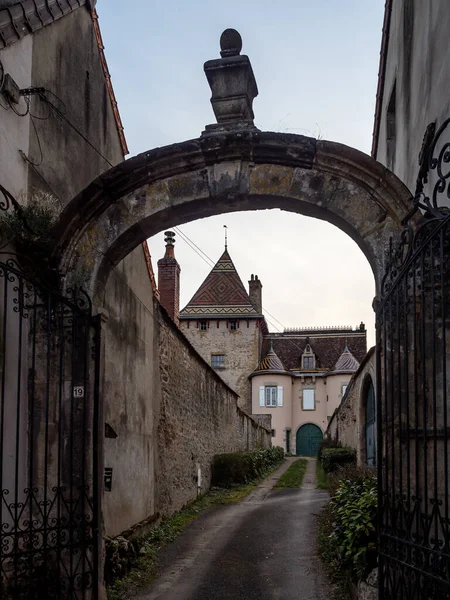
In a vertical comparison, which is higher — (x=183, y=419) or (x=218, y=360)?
(x=218, y=360)

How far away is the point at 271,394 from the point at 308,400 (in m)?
3.42

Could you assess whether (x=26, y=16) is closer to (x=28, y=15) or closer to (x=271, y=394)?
(x=28, y=15)

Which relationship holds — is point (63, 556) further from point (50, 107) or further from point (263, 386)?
point (263, 386)

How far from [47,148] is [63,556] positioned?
3695 millimetres

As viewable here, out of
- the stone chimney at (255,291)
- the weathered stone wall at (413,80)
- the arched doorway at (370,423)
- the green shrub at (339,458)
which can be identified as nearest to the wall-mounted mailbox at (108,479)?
the weathered stone wall at (413,80)

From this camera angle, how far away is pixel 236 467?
17641mm

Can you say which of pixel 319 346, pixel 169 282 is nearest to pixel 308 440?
pixel 319 346

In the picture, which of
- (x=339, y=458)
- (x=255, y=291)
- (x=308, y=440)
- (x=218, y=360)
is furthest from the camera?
(x=255, y=291)

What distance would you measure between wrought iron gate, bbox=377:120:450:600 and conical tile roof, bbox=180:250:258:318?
37.9m

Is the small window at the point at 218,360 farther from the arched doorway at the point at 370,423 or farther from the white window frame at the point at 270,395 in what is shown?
the arched doorway at the point at 370,423

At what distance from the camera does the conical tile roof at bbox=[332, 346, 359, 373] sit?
42.8m

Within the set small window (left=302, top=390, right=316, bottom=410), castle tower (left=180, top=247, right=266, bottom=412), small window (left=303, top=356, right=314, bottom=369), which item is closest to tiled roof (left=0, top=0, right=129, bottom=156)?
castle tower (left=180, top=247, right=266, bottom=412)

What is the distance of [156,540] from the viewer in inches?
374

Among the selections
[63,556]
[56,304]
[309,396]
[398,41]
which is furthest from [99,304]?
[309,396]
